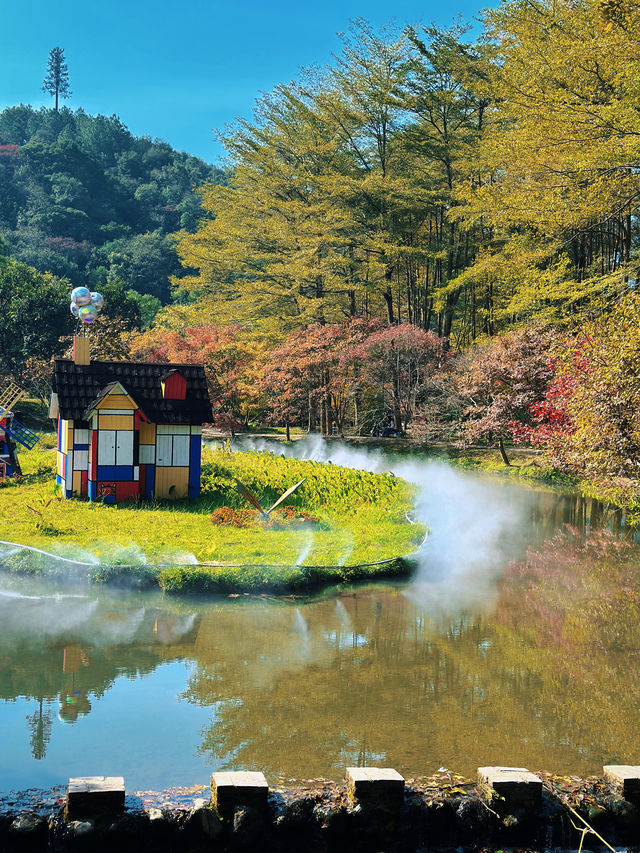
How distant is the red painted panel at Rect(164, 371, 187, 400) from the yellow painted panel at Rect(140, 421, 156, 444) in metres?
0.85

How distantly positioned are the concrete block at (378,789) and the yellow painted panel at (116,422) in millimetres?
13209

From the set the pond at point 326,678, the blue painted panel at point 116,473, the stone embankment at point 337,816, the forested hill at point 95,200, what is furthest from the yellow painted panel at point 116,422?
the forested hill at point 95,200

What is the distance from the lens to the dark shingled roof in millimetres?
Result: 17922

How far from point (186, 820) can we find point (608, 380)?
31.4 ft

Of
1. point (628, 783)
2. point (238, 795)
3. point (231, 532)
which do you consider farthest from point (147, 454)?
point (628, 783)

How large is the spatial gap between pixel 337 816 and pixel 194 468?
538 inches

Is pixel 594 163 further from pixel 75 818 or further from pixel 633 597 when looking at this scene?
pixel 75 818

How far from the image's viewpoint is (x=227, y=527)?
1511 centimetres

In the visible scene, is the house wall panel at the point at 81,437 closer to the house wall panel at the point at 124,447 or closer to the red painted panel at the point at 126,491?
the house wall panel at the point at 124,447

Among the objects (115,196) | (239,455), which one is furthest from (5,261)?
(115,196)

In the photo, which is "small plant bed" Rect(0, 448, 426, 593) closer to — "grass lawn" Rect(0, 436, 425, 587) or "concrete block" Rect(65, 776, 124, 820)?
"grass lawn" Rect(0, 436, 425, 587)

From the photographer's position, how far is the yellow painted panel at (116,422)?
56.9 feet

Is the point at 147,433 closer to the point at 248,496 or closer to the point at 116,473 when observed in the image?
the point at 116,473

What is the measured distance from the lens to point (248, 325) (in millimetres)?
40250
